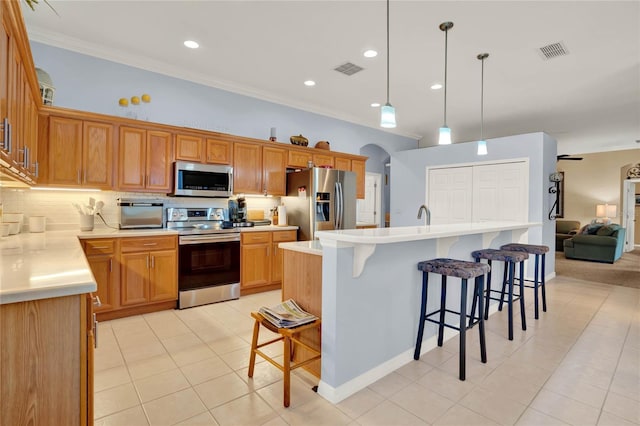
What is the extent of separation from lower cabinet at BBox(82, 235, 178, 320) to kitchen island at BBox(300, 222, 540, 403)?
1.95 metres

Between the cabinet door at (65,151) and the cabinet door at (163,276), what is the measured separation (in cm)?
112

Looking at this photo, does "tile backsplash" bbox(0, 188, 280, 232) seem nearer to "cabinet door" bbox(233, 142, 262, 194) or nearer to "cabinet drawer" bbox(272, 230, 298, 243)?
"cabinet door" bbox(233, 142, 262, 194)

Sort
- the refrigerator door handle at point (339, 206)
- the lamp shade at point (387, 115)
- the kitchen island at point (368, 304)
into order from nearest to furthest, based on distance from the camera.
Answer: the kitchen island at point (368, 304), the lamp shade at point (387, 115), the refrigerator door handle at point (339, 206)

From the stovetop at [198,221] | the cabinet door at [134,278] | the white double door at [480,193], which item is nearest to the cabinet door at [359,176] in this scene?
the white double door at [480,193]

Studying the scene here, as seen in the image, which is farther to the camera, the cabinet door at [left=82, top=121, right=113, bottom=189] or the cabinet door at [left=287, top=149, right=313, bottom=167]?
the cabinet door at [left=287, top=149, right=313, bottom=167]

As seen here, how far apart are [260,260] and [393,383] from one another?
258 centimetres

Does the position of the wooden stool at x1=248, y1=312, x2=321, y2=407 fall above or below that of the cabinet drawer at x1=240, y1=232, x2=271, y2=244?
below

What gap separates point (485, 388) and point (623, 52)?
12.9 ft

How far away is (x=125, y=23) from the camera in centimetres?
315

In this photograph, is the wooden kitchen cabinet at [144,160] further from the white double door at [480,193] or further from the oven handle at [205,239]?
the white double door at [480,193]

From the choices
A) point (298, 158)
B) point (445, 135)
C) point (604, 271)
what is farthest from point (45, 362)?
point (604, 271)

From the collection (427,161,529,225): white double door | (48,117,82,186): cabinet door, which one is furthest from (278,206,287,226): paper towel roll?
(427,161,529,225): white double door

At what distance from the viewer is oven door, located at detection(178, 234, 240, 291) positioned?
3729mm

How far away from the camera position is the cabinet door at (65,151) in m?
3.24
